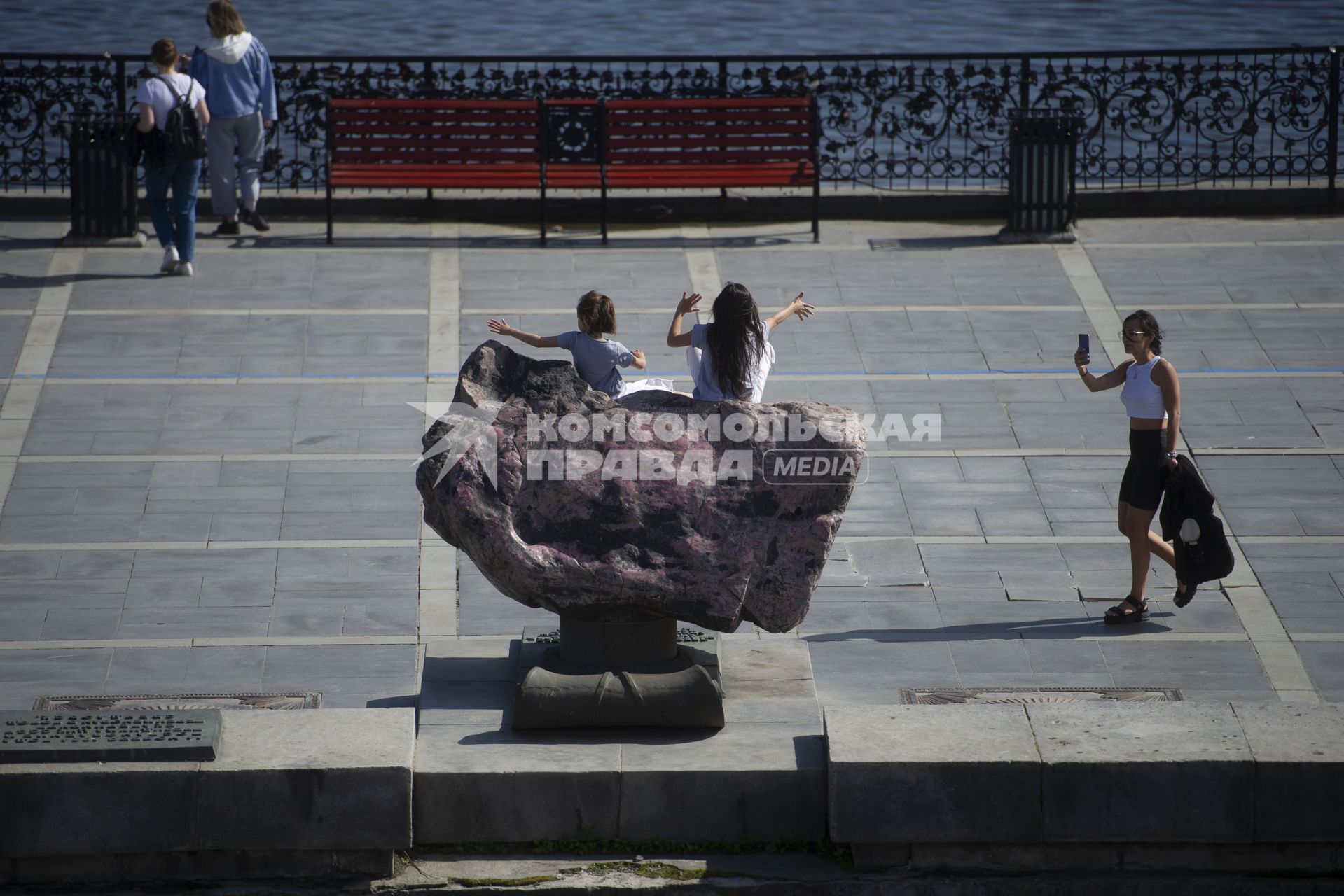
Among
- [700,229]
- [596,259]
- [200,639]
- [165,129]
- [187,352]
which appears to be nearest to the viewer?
[200,639]

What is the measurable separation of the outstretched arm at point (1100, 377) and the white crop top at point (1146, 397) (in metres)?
0.11

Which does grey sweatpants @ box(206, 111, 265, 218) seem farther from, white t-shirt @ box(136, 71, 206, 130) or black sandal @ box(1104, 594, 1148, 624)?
black sandal @ box(1104, 594, 1148, 624)

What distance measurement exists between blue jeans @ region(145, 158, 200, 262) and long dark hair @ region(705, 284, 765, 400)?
7698mm

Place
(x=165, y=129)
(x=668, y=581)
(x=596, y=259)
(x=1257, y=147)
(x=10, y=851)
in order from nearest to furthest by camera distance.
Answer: (x=10, y=851) < (x=668, y=581) < (x=165, y=129) < (x=596, y=259) < (x=1257, y=147)

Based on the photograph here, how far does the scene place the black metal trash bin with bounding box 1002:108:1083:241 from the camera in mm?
15406

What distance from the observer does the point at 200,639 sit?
343 inches

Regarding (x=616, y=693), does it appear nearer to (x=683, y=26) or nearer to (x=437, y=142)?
(x=437, y=142)

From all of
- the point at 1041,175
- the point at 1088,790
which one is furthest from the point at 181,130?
the point at 1088,790

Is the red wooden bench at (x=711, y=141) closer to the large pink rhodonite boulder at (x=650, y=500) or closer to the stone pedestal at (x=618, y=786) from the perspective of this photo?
the large pink rhodonite boulder at (x=650, y=500)

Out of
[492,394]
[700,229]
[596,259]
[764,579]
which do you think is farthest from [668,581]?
[700,229]

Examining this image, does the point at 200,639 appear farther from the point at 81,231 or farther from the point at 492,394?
the point at 81,231

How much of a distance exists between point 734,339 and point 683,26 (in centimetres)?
3447

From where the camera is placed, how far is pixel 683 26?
40.9 metres

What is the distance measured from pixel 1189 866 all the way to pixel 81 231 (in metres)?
11.8
